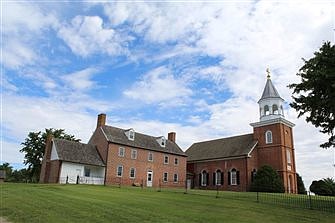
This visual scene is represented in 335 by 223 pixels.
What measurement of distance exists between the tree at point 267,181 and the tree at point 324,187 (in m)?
6.76

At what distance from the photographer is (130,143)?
149 feet

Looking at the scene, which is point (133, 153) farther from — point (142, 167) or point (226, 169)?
point (226, 169)

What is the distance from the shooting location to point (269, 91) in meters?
47.6

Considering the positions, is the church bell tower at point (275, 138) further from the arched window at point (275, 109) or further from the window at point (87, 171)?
the window at point (87, 171)

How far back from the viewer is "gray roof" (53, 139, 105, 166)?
129ft

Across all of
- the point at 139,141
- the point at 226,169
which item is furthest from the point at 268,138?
the point at 139,141

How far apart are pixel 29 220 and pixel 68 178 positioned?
27.4 m

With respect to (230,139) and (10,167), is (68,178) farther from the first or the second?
(10,167)

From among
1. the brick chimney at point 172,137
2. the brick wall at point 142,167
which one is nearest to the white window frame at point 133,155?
the brick wall at point 142,167

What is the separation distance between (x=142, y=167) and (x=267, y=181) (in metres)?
16.6

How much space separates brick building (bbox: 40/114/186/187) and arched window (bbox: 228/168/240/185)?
7.68 metres

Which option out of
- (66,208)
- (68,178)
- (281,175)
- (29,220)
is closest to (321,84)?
(66,208)

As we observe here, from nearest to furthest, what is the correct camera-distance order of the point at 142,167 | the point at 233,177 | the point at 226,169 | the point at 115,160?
the point at 115,160 < the point at 142,167 < the point at 233,177 < the point at 226,169

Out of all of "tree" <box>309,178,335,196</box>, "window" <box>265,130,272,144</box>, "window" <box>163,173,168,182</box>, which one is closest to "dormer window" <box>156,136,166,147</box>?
"window" <box>163,173,168,182</box>
